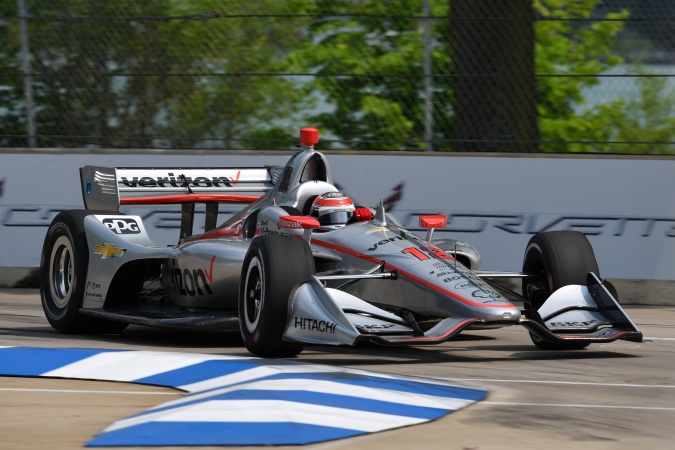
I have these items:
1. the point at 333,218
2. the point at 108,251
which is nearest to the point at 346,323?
the point at 333,218

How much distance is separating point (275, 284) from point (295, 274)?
0.15 m

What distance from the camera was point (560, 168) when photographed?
12.3 m

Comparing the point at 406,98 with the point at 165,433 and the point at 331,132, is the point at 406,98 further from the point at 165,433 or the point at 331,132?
the point at 165,433

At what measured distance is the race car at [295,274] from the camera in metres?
7.54

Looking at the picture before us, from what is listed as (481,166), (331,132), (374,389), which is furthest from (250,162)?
(374,389)

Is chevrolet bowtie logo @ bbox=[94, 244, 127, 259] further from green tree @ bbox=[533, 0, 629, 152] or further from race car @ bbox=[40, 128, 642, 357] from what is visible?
green tree @ bbox=[533, 0, 629, 152]

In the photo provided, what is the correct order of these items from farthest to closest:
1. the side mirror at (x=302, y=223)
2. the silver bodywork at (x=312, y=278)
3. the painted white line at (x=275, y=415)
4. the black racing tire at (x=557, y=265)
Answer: the black racing tire at (x=557, y=265), the side mirror at (x=302, y=223), the silver bodywork at (x=312, y=278), the painted white line at (x=275, y=415)

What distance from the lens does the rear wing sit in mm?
10016

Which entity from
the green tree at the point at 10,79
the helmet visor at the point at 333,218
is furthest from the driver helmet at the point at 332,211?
the green tree at the point at 10,79

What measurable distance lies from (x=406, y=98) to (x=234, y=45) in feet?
6.56

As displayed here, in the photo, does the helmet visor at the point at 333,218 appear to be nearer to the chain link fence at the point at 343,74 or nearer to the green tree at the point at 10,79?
the chain link fence at the point at 343,74

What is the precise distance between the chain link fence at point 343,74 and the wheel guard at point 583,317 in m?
4.85

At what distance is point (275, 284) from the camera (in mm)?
7527

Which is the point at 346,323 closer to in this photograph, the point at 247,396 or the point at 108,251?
the point at 247,396
